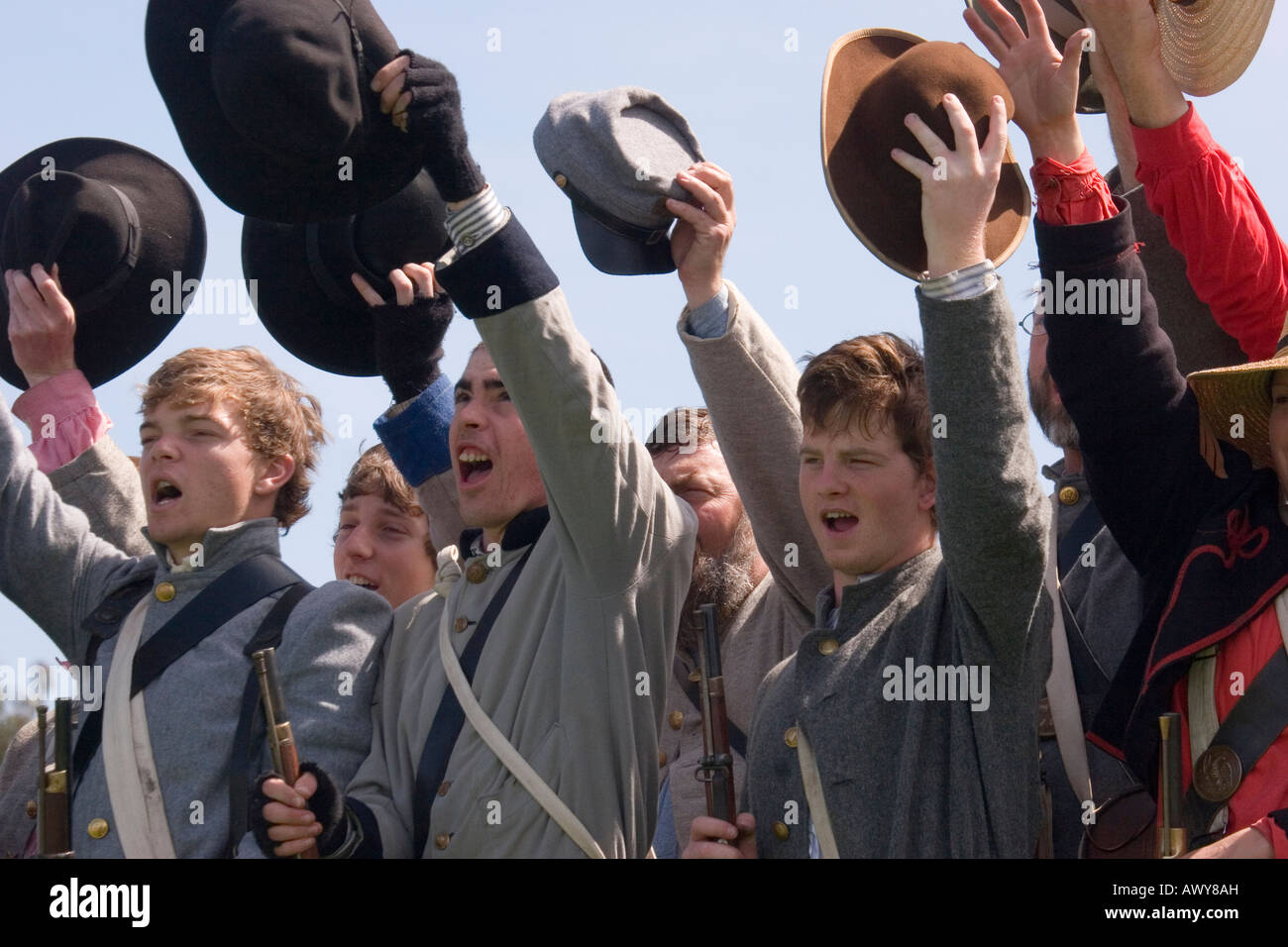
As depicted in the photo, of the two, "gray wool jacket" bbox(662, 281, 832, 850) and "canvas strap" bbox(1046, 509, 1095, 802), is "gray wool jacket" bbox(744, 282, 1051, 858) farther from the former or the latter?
"gray wool jacket" bbox(662, 281, 832, 850)

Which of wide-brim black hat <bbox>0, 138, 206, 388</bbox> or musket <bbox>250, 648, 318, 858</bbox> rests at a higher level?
wide-brim black hat <bbox>0, 138, 206, 388</bbox>

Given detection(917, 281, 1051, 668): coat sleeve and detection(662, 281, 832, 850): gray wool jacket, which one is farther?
detection(662, 281, 832, 850): gray wool jacket

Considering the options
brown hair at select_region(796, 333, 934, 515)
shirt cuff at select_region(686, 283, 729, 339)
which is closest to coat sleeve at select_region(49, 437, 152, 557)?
shirt cuff at select_region(686, 283, 729, 339)

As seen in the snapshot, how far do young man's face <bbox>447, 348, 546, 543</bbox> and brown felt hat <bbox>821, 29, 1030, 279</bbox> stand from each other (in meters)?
1.09

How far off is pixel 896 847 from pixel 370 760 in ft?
4.63

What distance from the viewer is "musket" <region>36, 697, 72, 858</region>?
429 centimetres

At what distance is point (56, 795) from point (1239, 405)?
2.85 metres

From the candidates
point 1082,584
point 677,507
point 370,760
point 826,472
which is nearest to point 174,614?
point 370,760

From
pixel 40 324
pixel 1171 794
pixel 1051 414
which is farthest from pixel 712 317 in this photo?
pixel 40 324

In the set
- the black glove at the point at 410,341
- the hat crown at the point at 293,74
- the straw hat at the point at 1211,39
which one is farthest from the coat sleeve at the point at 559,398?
the straw hat at the point at 1211,39

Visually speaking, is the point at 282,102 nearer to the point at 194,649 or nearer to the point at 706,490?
the point at 194,649

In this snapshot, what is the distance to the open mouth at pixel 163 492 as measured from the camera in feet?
16.0

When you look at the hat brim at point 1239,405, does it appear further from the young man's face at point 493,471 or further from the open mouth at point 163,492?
the open mouth at point 163,492
